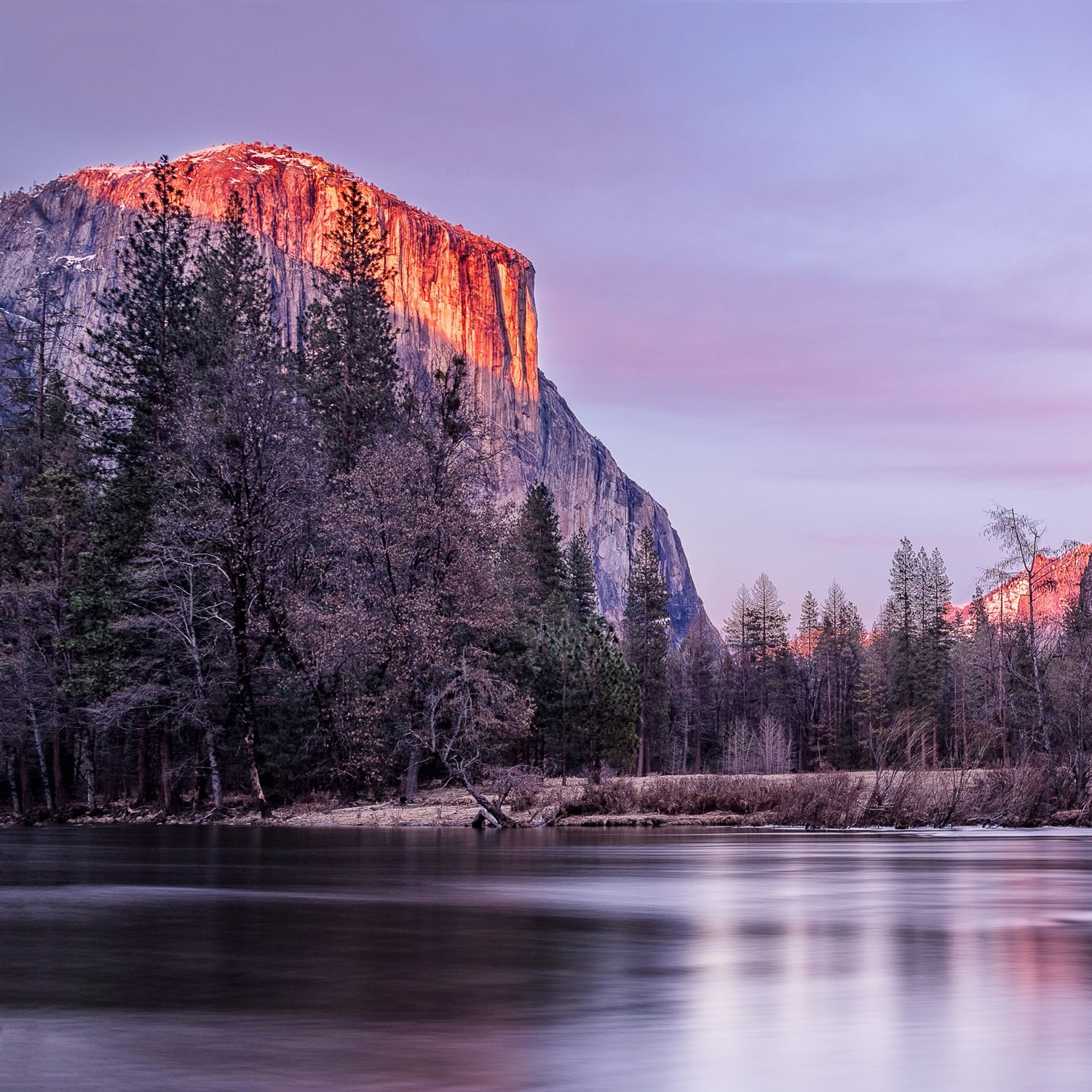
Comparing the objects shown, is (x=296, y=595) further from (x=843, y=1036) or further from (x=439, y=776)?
(x=843, y=1036)

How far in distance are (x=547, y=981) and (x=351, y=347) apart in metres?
58.2

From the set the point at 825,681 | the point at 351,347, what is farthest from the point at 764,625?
the point at 351,347

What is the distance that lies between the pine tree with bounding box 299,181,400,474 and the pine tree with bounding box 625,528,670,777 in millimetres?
45370

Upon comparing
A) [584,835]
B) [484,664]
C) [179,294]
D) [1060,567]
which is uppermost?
[179,294]

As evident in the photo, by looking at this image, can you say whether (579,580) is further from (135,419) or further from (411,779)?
(411,779)

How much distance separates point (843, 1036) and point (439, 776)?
47.5m

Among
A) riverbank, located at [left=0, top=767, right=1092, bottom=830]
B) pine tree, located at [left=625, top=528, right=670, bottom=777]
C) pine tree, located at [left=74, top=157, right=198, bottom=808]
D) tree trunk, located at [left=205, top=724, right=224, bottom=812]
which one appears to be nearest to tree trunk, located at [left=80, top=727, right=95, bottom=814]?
pine tree, located at [left=74, top=157, right=198, bottom=808]

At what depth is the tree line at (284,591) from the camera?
43.1 m

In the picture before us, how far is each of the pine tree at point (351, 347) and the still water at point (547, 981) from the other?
4237 centimetres

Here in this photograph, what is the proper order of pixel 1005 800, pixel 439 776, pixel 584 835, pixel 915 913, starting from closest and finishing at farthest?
1. pixel 915 913
2. pixel 584 835
3. pixel 1005 800
4. pixel 439 776

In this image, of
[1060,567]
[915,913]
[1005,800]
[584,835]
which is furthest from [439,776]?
[915,913]

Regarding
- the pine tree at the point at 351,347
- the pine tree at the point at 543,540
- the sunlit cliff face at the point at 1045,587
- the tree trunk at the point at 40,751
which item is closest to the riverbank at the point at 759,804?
the tree trunk at the point at 40,751

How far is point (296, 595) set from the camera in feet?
143

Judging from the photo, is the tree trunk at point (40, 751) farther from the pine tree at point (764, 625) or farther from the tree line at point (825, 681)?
the pine tree at point (764, 625)
